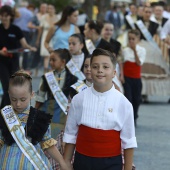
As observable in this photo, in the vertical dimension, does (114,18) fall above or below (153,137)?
above

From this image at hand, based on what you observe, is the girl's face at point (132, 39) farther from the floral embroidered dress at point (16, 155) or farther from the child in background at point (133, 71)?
the floral embroidered dress at point (16, 155)

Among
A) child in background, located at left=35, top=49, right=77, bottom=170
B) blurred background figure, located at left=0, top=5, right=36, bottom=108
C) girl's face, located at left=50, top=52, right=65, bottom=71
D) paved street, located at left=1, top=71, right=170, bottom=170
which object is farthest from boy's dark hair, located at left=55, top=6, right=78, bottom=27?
girl's face, located at left=50, top=52, right=65, bottom=71

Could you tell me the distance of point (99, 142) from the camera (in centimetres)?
542

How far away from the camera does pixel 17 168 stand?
5590 mm

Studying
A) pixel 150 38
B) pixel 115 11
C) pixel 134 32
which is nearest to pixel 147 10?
pixel 150 38

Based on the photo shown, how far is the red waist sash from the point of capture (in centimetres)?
542

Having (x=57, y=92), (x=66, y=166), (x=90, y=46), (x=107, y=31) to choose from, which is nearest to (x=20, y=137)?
(x=66, y=166)

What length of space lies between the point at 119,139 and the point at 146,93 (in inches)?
362

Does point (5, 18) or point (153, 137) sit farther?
point (5, 18)

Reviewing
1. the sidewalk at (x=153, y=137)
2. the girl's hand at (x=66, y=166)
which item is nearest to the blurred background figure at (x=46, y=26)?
the sidewalk at (x=153, y=137)

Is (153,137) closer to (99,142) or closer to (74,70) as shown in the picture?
(74,70)

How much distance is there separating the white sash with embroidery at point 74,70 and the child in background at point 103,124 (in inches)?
126

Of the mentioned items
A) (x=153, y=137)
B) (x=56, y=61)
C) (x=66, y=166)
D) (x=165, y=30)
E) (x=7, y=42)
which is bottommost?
(x=153, y=137)

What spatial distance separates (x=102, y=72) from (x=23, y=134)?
751mm
